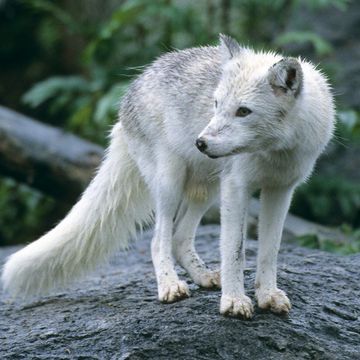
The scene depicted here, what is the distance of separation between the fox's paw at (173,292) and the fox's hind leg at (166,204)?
9 centimetres

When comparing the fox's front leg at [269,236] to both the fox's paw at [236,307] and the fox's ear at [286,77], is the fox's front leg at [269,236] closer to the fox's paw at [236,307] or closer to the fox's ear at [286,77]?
the fox's paw at [236,307]

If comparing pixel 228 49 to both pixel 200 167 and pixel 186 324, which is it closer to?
pixel 200 167

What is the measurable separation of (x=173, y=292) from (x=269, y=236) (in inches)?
27.9

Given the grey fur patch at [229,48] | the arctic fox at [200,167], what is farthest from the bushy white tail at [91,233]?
the grey fur patch at [229,48]

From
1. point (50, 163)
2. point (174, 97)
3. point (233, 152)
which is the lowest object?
point (233, 152)

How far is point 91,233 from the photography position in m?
5.94

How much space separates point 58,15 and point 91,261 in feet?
Answer: 22.4

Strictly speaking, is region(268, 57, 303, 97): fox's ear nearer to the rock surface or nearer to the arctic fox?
the arctic fox

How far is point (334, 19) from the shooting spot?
1295 centimetres

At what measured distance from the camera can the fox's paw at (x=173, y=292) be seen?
5203mm

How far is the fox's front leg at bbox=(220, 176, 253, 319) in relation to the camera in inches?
189

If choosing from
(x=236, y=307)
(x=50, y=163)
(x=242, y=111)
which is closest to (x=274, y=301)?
(x=236, y=307)

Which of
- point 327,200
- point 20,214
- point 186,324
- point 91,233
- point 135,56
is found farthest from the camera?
point 20,214

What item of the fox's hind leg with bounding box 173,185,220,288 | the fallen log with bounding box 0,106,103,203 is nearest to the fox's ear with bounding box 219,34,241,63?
the fox's hind leg with bounding box 173,185,220,288
